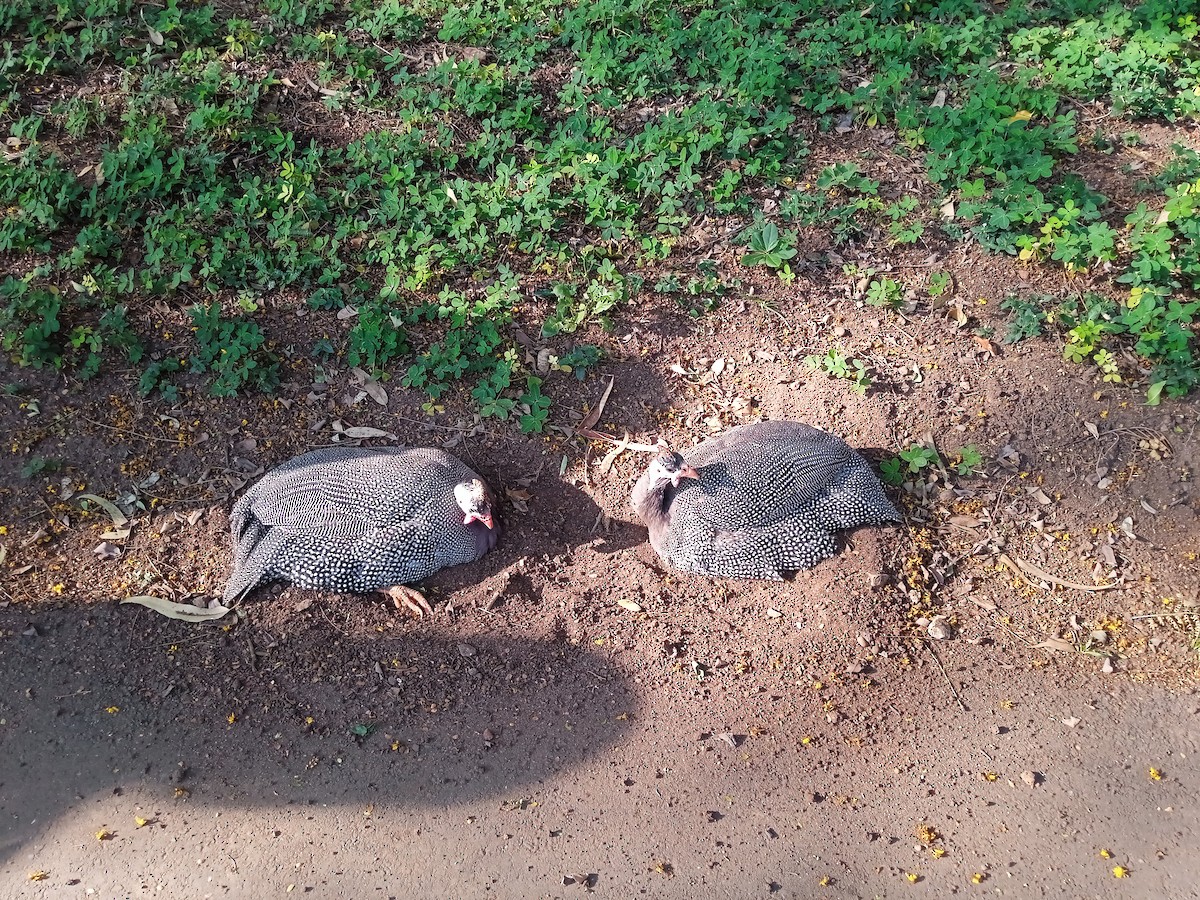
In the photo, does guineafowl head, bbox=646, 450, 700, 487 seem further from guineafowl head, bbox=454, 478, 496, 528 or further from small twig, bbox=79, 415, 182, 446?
small twig, bbox=79, 415, 182, 446

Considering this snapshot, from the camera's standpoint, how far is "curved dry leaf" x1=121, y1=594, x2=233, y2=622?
471 cm

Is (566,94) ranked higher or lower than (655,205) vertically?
higher

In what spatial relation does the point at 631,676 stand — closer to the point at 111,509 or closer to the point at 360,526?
the point at 360,526

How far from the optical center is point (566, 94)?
688cm

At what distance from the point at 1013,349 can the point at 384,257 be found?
435cm

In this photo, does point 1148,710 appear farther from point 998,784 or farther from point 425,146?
point 425,146

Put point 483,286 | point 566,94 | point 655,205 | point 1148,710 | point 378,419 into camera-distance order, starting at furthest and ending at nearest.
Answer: point 566,94, point 655,205, point 483,286, point 378,419, point 1148,710

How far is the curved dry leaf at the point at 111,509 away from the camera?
5.09 m

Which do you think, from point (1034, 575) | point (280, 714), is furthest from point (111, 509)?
point (1034, 575)

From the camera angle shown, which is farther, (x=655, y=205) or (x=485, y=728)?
(x=655, y=205)

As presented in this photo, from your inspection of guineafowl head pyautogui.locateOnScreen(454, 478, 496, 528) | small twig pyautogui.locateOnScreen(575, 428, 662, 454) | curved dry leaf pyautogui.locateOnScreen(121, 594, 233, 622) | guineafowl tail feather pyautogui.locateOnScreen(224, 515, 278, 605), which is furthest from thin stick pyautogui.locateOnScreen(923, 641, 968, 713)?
curved dry leaf pyautogui.locateOnScreen(121, 594, 233, 622)

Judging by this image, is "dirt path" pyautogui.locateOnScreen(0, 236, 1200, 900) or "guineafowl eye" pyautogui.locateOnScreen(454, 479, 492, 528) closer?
"dirt path" pyautogui.locateOnScreen(0, 236, 1200, 900)

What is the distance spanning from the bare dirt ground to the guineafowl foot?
0.10 meters

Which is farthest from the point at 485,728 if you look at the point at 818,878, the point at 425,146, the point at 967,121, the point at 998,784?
the point at 967,121
